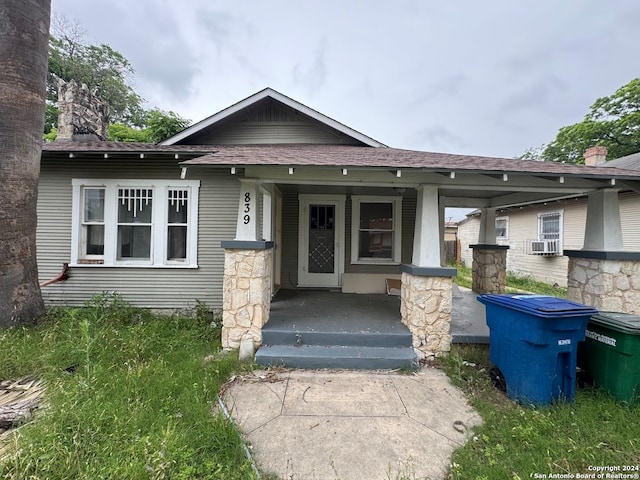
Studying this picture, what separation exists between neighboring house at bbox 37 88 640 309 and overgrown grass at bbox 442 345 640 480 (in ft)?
5.73

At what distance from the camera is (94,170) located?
5.34m

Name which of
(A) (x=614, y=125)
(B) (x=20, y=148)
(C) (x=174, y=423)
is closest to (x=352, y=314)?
(C) (x=174, y=423)

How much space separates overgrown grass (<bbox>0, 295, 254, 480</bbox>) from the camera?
196 centimetres

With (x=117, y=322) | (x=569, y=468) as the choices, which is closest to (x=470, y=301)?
(x=569, y=468)

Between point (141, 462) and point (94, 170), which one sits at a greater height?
point (94, 170)

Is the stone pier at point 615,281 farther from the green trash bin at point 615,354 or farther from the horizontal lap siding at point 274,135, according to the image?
the horizontal lap siding at point 274,135

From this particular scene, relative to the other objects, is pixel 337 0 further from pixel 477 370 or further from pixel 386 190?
pixel 477 370

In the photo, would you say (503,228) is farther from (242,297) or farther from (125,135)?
(125,135)

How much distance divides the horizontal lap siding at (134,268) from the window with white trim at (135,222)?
0.49 feet

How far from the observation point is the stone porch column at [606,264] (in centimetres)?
377

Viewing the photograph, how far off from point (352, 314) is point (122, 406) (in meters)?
3.28

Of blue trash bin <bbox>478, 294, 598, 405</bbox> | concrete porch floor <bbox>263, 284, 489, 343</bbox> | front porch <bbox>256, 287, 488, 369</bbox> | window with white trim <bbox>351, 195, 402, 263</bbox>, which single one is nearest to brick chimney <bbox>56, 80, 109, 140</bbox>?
concrete porch floor <bbox>263, 284, 489, 343</bbox>

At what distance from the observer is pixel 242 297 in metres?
3.92

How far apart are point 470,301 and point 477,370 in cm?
297
